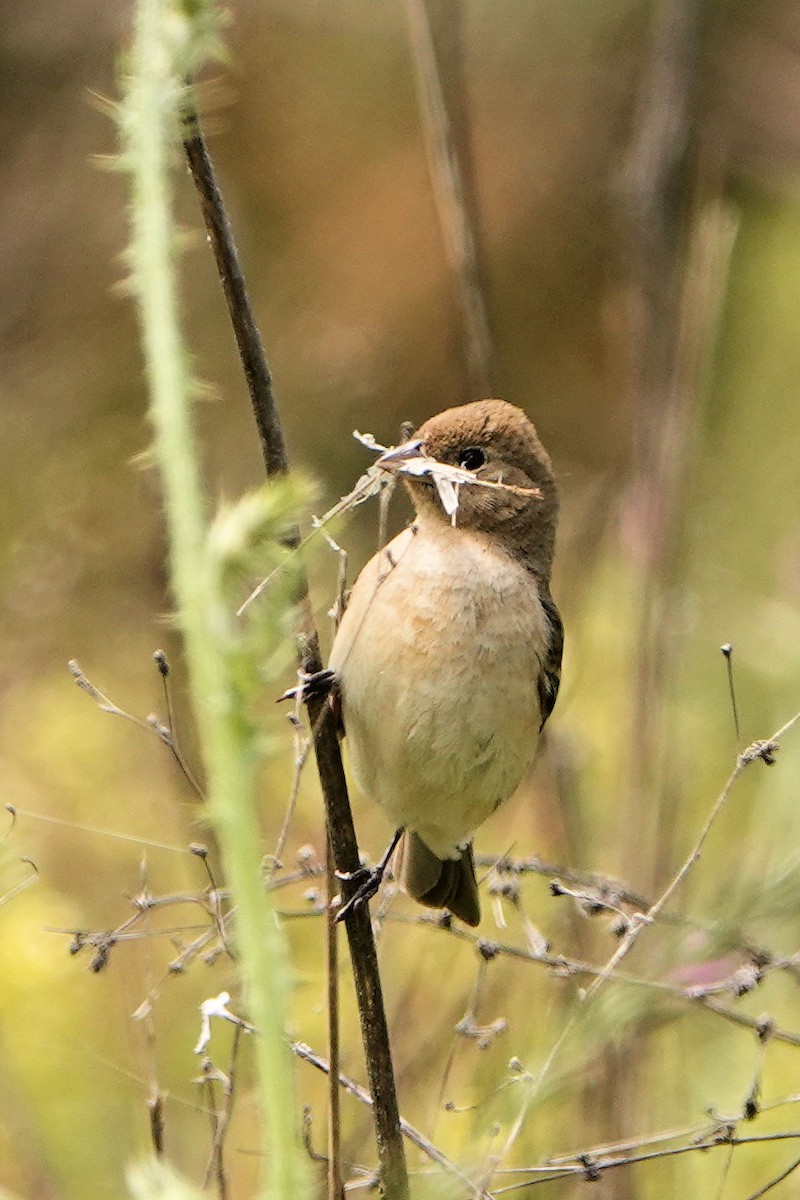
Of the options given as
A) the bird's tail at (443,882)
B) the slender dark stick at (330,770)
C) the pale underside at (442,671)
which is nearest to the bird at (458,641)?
the pale underside at (442,671)

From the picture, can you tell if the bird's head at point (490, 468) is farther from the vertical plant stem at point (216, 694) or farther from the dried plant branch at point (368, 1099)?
the vertical plant stem at point (216, 694)

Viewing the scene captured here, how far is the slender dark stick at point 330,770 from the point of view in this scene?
184 centimetres

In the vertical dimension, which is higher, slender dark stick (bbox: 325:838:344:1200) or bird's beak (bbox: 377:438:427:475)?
bird's beak (bbox: 377:438:427:475)

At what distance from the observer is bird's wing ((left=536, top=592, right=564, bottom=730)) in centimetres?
366

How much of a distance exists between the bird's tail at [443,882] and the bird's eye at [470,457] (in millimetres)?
1086

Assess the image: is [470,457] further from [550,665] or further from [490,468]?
[550,665]

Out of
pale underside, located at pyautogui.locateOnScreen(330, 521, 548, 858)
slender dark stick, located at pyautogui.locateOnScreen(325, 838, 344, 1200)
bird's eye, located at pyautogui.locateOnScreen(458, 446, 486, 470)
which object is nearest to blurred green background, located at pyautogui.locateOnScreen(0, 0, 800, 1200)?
slender dark stick, located at pyautogui.locateOnScreen(325, 838, 344, 1200)

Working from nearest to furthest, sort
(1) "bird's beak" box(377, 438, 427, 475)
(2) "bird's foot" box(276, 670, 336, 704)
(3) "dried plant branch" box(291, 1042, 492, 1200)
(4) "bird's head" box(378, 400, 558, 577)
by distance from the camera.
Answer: (3) "dried plant branch" box(291, 1042, 492, 1200)
(1) "bird's beak" box(377, 438, 427, 475)
(2) "bird's foot" box(276, 670, 336, 704)
(4) "bird's head" box(378, 400, 558, 577)

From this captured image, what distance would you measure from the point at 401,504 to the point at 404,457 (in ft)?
13.5

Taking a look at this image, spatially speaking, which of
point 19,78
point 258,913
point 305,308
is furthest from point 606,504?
point 258,913

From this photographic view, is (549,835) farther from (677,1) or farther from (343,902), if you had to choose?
(677,1)

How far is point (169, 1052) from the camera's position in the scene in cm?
480

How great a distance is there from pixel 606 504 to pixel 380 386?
8.13 feet

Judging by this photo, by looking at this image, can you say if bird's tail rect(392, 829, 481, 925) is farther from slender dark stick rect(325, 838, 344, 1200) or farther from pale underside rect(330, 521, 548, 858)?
slender dark stick rect(325, 838, 344, 1200)
